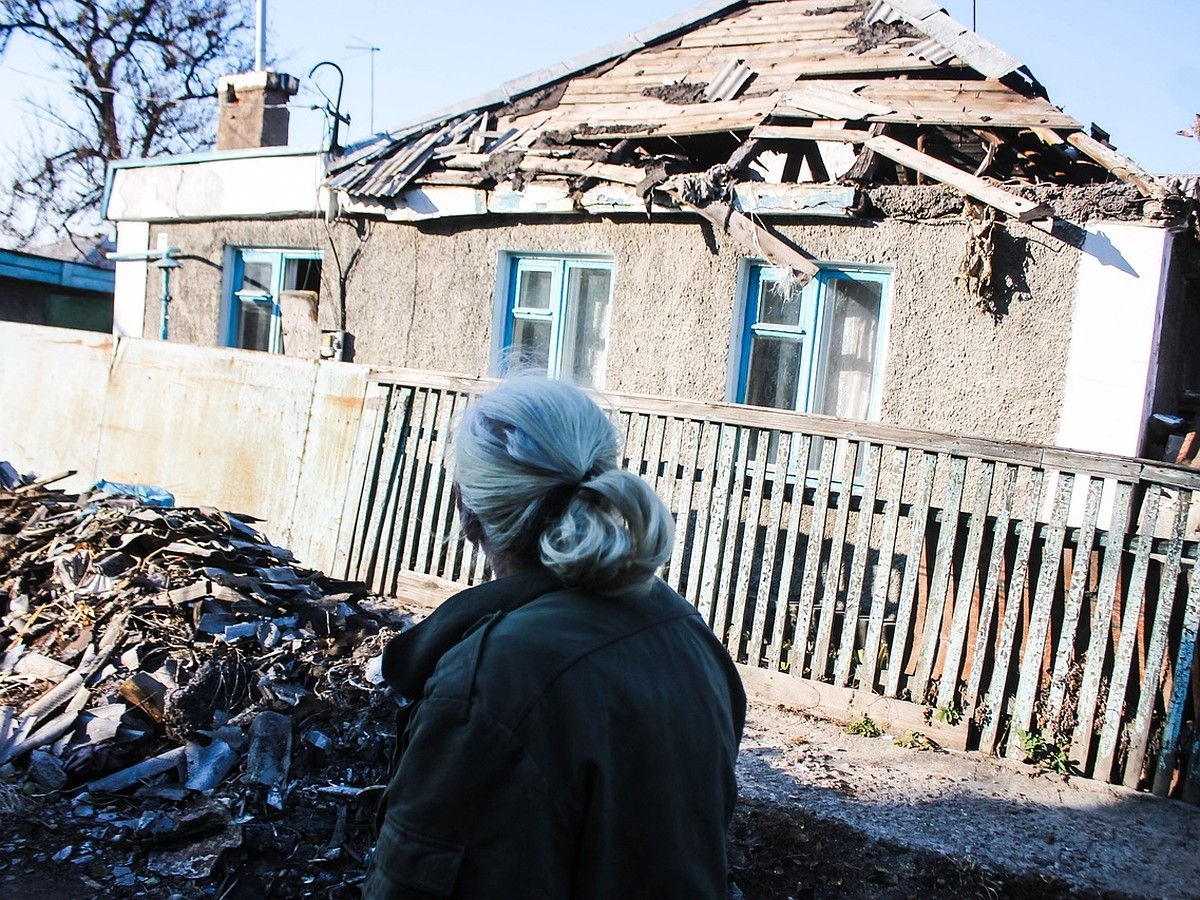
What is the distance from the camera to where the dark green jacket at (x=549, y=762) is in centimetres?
134

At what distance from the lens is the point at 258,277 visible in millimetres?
10586

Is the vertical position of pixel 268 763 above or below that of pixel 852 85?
below

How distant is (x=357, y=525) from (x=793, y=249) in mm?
3820

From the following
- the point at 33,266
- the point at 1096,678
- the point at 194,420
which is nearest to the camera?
the point at 1096,678

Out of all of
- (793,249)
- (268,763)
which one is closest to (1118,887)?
(268,763)

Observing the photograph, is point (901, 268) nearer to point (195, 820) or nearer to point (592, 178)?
point (592, 178)

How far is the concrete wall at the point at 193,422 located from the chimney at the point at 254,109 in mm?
3414

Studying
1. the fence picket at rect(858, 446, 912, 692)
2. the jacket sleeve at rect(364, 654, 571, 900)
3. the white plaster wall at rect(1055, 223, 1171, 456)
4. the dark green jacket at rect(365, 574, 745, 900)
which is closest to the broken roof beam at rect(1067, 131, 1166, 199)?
the white plaster wall at rect(1055, 223, 1171, 456)

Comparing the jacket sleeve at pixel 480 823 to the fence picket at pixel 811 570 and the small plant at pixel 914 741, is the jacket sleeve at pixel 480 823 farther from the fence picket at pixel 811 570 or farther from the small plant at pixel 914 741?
the fence picket at pixel 811 570

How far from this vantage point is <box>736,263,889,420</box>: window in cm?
683

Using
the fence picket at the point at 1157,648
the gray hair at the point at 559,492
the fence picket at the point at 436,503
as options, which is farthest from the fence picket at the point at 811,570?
the gray hair at the point at 559,492

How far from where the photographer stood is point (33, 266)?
638 inches

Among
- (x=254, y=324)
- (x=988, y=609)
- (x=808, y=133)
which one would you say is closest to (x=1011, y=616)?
(x=988, y=609)

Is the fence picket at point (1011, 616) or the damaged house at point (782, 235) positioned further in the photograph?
the damaged house at point (782, 235)
